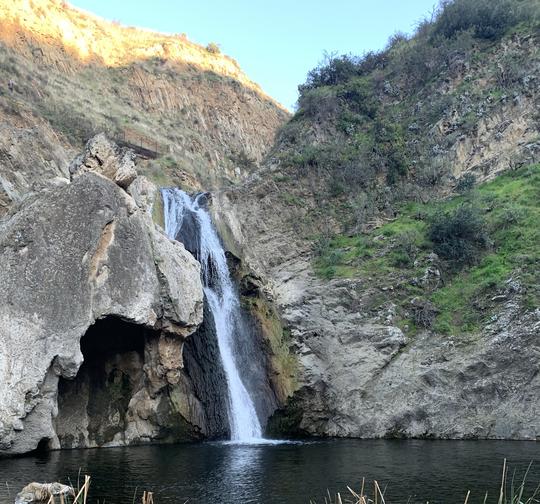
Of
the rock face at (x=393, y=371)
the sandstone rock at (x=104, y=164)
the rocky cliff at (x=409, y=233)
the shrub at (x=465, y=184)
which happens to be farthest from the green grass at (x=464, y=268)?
the sandstone rock at (x=104, y=164)

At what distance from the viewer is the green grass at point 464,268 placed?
108 ft

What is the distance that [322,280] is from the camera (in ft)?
123

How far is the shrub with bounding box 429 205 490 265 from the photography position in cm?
3641

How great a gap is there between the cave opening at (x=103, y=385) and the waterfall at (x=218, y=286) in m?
5.01

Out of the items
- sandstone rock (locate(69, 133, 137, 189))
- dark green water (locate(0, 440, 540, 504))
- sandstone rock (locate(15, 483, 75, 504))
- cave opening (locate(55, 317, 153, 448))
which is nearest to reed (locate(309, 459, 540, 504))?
dark green water (locate(0, 440, 540, 504))

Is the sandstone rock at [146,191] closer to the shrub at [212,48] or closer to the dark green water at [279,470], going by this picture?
the dark green water at [279,470]

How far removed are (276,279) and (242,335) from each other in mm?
6110

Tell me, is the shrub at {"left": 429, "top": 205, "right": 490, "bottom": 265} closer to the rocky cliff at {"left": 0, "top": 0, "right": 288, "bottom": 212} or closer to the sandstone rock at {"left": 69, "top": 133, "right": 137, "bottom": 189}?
the sandstone rock at {"left": 69, "top": 133, "right": 137, "bottom": 189}

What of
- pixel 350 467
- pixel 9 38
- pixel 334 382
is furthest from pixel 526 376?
pixel 9 38

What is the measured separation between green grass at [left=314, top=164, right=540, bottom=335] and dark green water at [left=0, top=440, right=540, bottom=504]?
29.2ft

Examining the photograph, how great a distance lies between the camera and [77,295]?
2544 centimetres

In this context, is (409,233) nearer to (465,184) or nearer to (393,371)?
(465,184)

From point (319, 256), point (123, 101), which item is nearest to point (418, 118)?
point (319, 256)

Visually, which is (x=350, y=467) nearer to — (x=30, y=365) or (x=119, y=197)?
(x=30, y=365)
